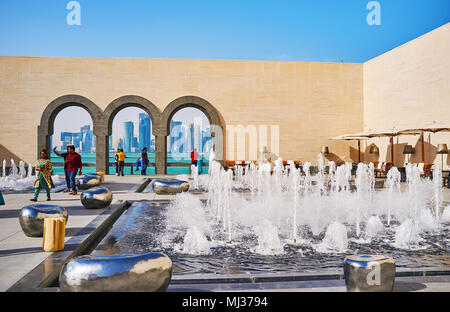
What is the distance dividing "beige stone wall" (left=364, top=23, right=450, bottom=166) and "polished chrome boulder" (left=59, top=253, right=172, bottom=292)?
1495 cm

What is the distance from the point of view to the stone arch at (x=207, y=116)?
19484mm

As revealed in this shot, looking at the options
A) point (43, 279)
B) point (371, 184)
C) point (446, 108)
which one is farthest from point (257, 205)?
point (446, 108)

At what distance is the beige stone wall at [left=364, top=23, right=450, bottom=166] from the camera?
48.0 feet

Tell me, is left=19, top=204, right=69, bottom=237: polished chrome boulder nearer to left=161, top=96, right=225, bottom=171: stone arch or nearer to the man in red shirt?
the man in red shirt

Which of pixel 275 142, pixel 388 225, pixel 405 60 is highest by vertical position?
pixel 405 60

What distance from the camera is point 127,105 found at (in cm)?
1981

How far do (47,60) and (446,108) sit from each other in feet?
63.7

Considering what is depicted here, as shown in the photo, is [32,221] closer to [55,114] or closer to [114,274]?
[114,274]

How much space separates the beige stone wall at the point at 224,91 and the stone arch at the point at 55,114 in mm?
323

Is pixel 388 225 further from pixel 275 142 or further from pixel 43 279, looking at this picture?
pixel 275 142

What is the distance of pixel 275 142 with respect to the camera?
20.3m

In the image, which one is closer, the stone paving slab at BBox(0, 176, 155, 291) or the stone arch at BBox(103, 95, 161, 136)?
the stone paving slab at BBox(0, 176, 155, 291)

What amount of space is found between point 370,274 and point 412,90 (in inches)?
620

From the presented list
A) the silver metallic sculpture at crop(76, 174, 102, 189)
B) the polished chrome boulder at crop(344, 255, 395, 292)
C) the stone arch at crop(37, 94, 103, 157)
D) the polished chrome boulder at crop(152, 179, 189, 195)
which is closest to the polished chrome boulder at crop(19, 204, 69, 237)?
the polished chrome boulder at crop(344, 255, 395, 292)
